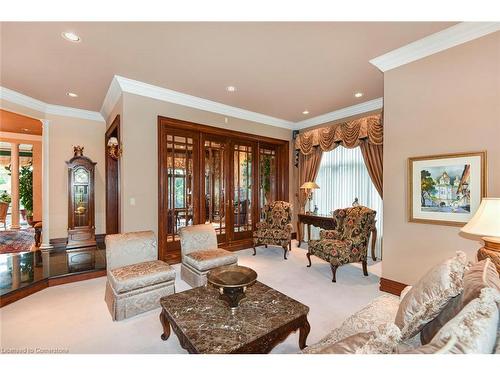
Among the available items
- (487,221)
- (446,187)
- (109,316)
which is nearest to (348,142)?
(446,187)

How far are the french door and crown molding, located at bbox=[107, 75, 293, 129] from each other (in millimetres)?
379

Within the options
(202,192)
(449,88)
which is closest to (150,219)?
(202,192)

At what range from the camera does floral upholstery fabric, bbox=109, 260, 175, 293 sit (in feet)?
7.83

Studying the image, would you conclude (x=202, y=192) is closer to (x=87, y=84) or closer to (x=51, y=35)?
(x=87, y=84)

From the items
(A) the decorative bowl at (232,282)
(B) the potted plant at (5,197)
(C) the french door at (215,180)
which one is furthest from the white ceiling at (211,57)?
(B) the potted plant at (5,197)

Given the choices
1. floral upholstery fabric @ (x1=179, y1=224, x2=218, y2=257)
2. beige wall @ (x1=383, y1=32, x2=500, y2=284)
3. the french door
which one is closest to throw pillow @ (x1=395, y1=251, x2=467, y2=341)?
beige wall @ (x1=383, y1=32, x2=500, y2=284)

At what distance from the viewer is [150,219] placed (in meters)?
3.91

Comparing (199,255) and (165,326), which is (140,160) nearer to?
(199,255)

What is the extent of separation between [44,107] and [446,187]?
711 cm

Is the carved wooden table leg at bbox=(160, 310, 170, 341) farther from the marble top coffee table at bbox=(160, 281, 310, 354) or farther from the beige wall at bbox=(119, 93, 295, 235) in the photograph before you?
the beige wall at bbox=(119, 93, 295, 235)

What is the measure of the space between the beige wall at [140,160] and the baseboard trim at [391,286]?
3.61m

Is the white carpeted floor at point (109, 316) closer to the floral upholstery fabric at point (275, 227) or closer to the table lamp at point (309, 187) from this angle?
the floral upholstery fabric at point (275, 227)

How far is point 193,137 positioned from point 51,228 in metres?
3.81

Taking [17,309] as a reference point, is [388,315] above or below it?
above
